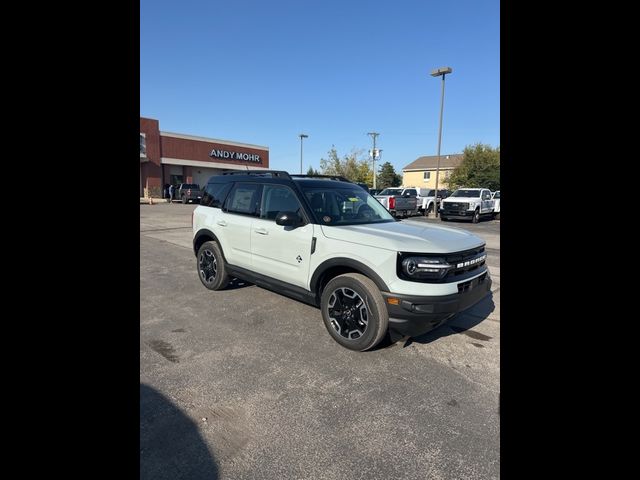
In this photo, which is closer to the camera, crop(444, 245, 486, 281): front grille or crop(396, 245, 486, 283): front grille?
crop(396, 245, 486, 283): front grille

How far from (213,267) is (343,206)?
7.83 ft

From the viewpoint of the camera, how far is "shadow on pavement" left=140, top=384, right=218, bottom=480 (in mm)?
2111

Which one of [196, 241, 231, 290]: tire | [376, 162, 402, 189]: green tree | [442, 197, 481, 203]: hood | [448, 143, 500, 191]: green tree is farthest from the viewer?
[376, 162, 402, 189]: green tree

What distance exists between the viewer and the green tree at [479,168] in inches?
1711

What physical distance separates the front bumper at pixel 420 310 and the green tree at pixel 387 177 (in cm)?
7064

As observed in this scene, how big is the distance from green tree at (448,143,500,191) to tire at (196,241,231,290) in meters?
42.2

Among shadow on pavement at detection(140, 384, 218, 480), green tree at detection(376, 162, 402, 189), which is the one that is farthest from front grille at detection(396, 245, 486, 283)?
green tree at detection(376, 162, 402, 189)

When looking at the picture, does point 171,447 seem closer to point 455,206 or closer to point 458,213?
point 458,213

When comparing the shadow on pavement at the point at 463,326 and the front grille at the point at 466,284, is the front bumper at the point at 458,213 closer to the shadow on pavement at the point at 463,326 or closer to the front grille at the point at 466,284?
the shadow on pavement at the point at 463,326

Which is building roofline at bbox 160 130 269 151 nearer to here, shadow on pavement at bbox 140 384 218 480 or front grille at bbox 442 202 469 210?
front grille at bbox 442 202 469 210

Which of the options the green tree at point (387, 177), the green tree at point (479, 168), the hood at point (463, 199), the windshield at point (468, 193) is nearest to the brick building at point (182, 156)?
the windshield at point (468, 193)
